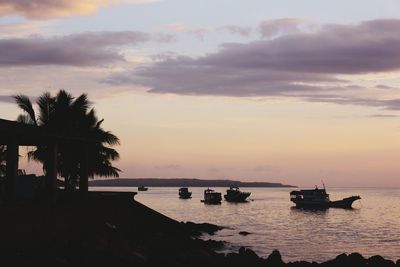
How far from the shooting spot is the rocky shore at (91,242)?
20188mm

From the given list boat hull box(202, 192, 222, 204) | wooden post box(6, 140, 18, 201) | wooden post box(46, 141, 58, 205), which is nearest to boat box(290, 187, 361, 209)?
boat hull box(202, 192, 222, 204)

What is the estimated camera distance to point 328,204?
119 metres

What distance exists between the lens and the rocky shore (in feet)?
66.2

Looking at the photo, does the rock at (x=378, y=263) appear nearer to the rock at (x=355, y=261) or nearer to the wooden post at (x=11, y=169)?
the rock at (x=355, y=261)

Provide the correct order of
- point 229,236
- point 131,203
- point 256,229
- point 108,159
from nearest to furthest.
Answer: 1. point 131,203
2. point 108,159
3. point 229,236
4. point 256,229

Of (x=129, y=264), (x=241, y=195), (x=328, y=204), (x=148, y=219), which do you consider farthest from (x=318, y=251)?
(x=241, y=195)

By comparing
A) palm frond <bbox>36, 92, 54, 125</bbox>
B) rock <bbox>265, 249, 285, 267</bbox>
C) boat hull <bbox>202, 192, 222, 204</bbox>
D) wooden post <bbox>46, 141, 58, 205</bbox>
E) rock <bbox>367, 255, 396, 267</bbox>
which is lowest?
rock <bbox>367, 255, 396, 267</bbox>

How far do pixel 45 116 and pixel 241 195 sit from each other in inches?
4660

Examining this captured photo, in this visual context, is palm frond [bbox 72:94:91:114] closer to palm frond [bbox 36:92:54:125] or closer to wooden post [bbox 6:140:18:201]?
palm frond [bbox 36:92:54:125]

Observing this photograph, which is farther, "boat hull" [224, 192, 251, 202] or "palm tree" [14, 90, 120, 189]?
"boat hull" [224, 192, 251, 202]

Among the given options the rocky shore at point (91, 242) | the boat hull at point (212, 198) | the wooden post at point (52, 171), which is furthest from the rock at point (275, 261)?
the boat hull at point (212, 198)

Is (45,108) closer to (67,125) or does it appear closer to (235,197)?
(67,125)

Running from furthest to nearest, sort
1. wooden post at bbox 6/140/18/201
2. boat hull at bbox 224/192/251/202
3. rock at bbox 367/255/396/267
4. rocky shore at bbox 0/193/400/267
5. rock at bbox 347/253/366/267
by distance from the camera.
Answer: boat hull at bbox 224/192/251/202, rock at bbox 367/255/396/267, rock at bbox 347/253/366/267, wooden post at bbox 6/140/18/201, rocky shore at bbox 0/193/400/267

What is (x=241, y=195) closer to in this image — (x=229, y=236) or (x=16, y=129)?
(x=229, y=236)
